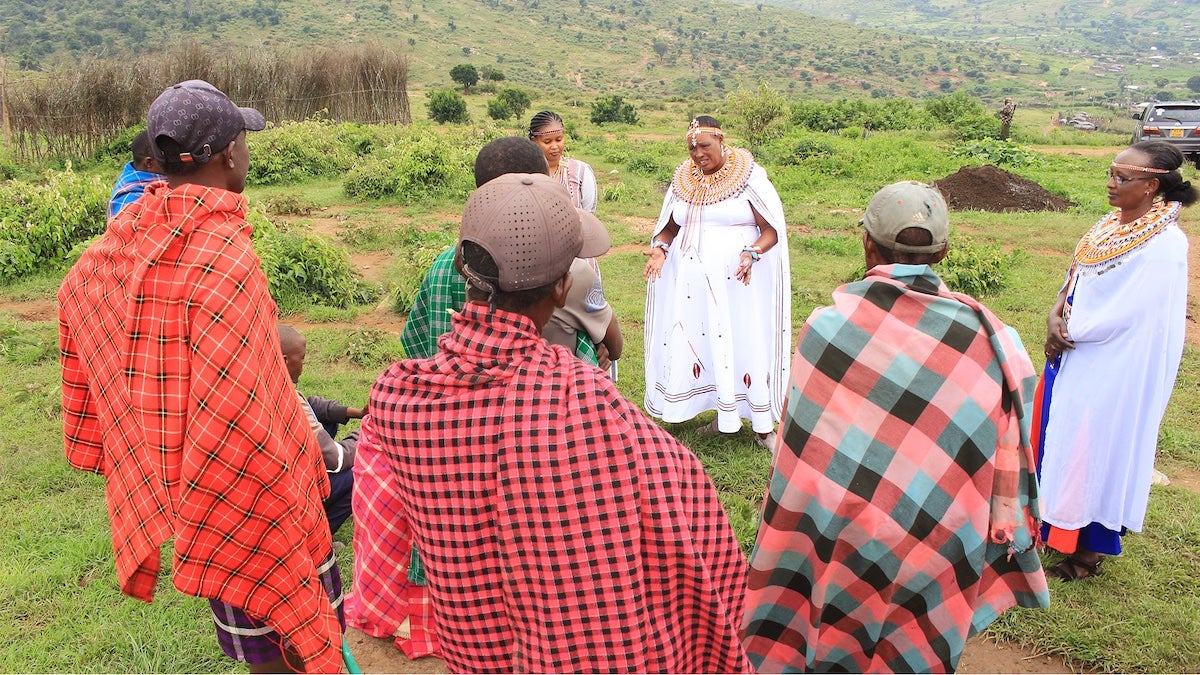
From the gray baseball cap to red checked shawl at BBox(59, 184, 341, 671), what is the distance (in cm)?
159

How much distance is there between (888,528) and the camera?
81.2 inches

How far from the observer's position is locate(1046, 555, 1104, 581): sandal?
11.0 feet

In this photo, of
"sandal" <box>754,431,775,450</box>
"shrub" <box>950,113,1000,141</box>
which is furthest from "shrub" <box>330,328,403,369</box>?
"shrub" <box>950,113,1000,141</box>

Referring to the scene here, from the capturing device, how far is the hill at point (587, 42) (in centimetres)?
4050

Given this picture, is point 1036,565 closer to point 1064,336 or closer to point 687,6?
point 1064,336

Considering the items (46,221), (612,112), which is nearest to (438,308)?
(46,221)

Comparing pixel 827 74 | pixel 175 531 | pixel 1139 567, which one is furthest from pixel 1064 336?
pixel 827 74

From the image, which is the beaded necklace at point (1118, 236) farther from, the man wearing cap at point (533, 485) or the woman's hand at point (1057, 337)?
the man wearing cap at point (533, 485)

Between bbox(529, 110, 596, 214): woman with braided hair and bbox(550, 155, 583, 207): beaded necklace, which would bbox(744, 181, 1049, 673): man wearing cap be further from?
bbox(550, 155, 583, 207): beaded necklace

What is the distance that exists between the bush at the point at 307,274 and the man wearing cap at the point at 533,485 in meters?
5.81

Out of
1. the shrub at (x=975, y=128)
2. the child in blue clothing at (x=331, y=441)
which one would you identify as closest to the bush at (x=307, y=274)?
the child in blue clothing at (x=331, y=441)

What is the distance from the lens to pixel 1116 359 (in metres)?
3.12

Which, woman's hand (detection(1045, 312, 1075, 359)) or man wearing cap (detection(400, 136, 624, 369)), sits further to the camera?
woman's hand (detection(1045, 312, 1075, 359))

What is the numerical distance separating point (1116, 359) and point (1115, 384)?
0.34 feet
